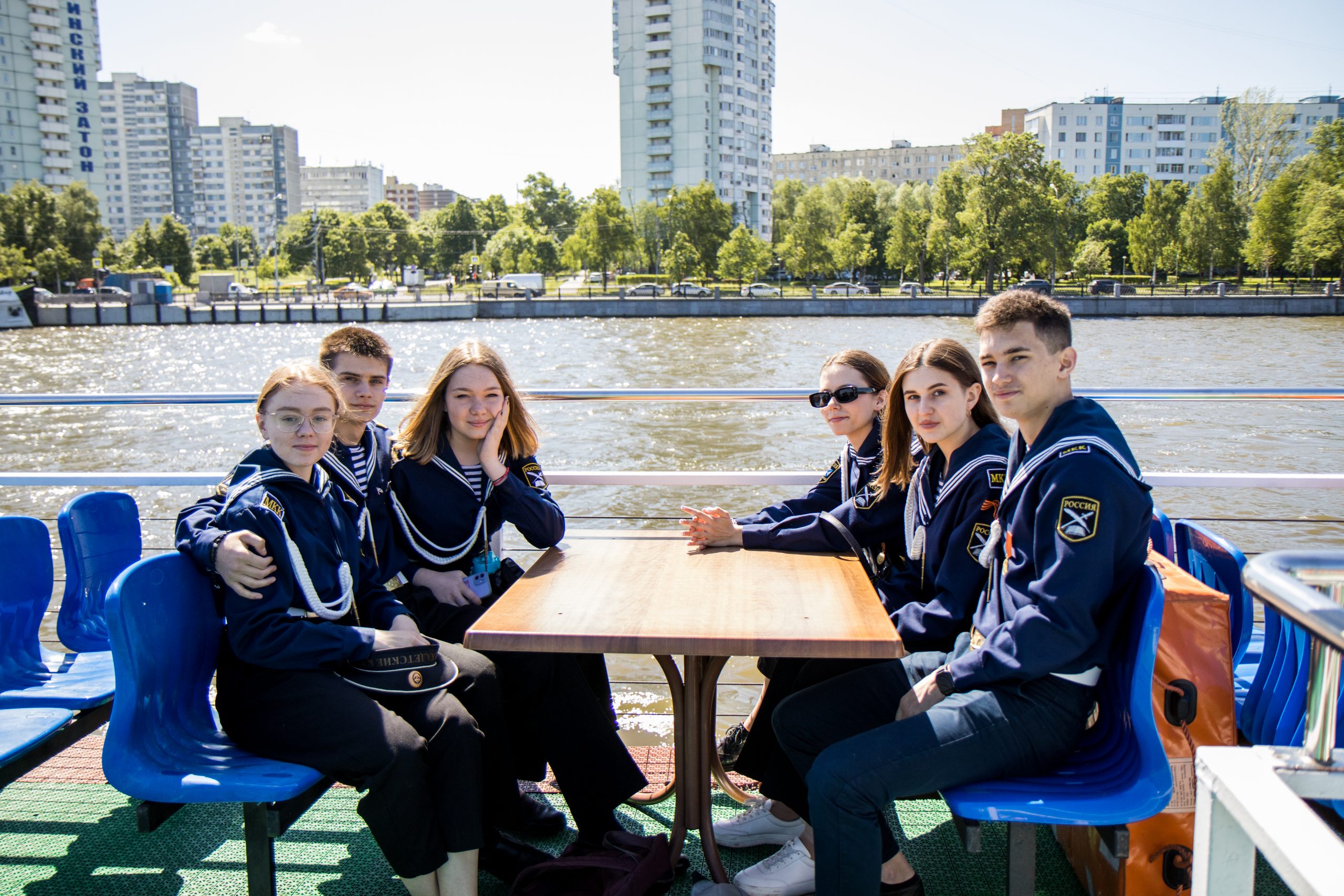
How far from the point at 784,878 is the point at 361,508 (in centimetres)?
137

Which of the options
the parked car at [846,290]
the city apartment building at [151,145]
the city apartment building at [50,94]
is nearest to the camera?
the parked car at [846,290]

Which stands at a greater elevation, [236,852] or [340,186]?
[340,186]

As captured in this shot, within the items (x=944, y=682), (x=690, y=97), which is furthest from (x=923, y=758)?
(x=690, y=97)

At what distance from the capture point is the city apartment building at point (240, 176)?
16925 cm

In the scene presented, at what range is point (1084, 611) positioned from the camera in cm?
185

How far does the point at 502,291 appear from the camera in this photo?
7300cm

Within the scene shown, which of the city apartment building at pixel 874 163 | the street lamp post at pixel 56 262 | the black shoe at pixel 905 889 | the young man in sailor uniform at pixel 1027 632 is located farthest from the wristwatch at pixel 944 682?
the city apartment building at pixel 874 163

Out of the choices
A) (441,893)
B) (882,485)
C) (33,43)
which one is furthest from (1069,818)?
(33,43)

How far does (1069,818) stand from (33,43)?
111m

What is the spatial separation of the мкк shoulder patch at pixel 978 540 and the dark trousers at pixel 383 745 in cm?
115

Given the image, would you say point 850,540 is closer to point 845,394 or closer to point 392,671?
point 845,394

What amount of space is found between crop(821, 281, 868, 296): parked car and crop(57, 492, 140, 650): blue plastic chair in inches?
2635

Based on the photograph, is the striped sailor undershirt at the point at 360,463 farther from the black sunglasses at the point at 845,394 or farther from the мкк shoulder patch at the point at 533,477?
the black sunglasses at the point at 845,394

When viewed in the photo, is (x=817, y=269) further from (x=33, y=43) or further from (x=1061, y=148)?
(x=33, y=43)
